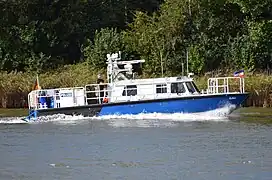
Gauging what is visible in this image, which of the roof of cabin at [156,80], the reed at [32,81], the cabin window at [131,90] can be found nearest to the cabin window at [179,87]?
the roof of cabin at [156,80]

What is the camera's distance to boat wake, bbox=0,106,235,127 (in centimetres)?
3450

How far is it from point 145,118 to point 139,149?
10991 mm

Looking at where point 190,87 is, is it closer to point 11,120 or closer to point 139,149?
point 11,120

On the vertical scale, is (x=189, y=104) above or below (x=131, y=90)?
below

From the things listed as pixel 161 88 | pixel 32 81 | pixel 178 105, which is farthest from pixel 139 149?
pixel 32 81

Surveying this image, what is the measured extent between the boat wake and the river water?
0.05 m

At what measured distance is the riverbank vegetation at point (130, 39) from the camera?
5228 cm

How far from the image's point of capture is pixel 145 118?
36094 mm

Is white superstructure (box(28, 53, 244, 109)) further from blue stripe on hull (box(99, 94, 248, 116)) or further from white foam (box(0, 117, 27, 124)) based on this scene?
white foam (box(0, 117, 27, 124))

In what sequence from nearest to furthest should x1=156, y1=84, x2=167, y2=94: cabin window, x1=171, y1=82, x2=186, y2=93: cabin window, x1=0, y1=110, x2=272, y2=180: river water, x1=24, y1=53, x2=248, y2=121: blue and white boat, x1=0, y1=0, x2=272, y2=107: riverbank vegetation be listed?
x1=0, y1=110, x2=272, y2=180: river water
x1=24, y1=53, x2=248, y2=121: blue and white boat
x1=171, y1=82, x2=186, y2=93: cabin window
x1=156, y1=84, x2=167, y2=94: cabin window
x1=0, y1=0, x2=272, y2=107: riverbank vegetation

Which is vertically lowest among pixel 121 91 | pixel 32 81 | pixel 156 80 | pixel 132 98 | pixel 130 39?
pixel 132 98

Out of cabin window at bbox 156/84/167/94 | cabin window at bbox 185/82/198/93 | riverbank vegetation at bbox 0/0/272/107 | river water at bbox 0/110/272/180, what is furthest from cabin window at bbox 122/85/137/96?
riverbank vegetation at bbox 0/0/272/107

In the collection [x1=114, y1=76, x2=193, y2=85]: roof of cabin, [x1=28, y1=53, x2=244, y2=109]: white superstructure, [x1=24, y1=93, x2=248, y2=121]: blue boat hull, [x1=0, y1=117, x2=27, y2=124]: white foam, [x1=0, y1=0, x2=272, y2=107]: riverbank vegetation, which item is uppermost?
[x1=0, y1=0, x2=272, y2=107]: riverbank vegetation

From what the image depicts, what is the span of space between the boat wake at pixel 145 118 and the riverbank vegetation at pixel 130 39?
11.5 m
